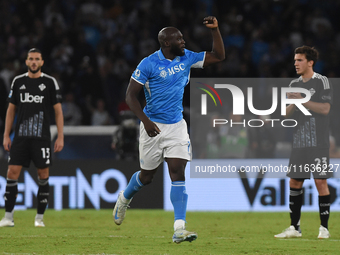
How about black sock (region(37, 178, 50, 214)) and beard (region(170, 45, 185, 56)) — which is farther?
black sock (region(37, 178, 50, 214))

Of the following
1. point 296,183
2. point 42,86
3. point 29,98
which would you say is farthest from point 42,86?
point 296,183

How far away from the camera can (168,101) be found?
18.9ft

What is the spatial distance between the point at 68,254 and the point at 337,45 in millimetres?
10977

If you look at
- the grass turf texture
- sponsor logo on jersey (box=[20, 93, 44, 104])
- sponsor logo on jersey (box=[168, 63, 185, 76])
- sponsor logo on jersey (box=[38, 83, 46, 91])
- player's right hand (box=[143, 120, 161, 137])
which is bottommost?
the grass turf texture

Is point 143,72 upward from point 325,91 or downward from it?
upward

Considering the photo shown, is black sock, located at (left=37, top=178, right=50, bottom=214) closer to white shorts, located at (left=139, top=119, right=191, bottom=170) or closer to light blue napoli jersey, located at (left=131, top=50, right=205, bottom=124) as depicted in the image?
white shorts, located at (left=139, top=119, right=191, bottom=170)

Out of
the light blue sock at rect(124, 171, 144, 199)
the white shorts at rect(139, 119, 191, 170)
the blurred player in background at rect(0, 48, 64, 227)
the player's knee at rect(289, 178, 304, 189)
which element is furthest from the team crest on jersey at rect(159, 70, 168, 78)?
the blurred player in background at rect(0, 48, 64, 227)

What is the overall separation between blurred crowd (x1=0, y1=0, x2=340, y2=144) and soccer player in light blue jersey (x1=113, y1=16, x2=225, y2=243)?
544 cm

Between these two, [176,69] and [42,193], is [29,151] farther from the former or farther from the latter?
[176,69]

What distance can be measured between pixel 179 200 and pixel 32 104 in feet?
8.67

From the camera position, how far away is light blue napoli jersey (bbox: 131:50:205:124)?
567cm

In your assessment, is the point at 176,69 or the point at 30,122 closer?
the point at 176,69

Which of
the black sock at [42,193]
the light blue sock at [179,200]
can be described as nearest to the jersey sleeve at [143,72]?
the light blue sock at [179,200]

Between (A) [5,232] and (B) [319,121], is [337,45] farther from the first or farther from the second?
(A) [5,232]
